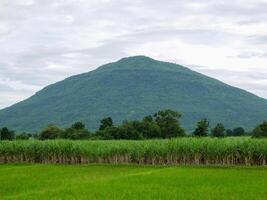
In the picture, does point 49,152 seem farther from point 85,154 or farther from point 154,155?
point 154,155

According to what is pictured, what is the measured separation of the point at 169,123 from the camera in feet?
231

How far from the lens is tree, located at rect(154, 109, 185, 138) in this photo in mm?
69688

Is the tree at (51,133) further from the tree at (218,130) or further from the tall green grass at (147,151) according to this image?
the tree at (218,130)

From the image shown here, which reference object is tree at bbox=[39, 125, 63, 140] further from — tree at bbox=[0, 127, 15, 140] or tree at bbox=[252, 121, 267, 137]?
tree at bbox=[252, 121, 267, 137]

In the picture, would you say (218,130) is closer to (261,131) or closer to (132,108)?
(261,131)

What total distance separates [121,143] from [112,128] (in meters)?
25.8

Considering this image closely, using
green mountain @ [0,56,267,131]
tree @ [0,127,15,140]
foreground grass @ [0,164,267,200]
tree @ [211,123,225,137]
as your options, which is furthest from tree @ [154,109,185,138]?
green mountain @ [0,56,267,131]

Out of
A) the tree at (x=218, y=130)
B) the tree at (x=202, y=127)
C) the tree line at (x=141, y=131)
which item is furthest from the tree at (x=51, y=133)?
the tree at (x=218, y=130)

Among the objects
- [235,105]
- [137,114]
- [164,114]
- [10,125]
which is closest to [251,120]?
[235,105]

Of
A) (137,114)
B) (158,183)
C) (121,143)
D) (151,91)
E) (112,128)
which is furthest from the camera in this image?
(151,91)

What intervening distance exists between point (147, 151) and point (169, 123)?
2991 cm

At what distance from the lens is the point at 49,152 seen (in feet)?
145

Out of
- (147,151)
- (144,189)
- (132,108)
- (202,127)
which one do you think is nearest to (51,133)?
(202,127)

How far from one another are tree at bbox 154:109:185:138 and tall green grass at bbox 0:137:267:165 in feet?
89.4
